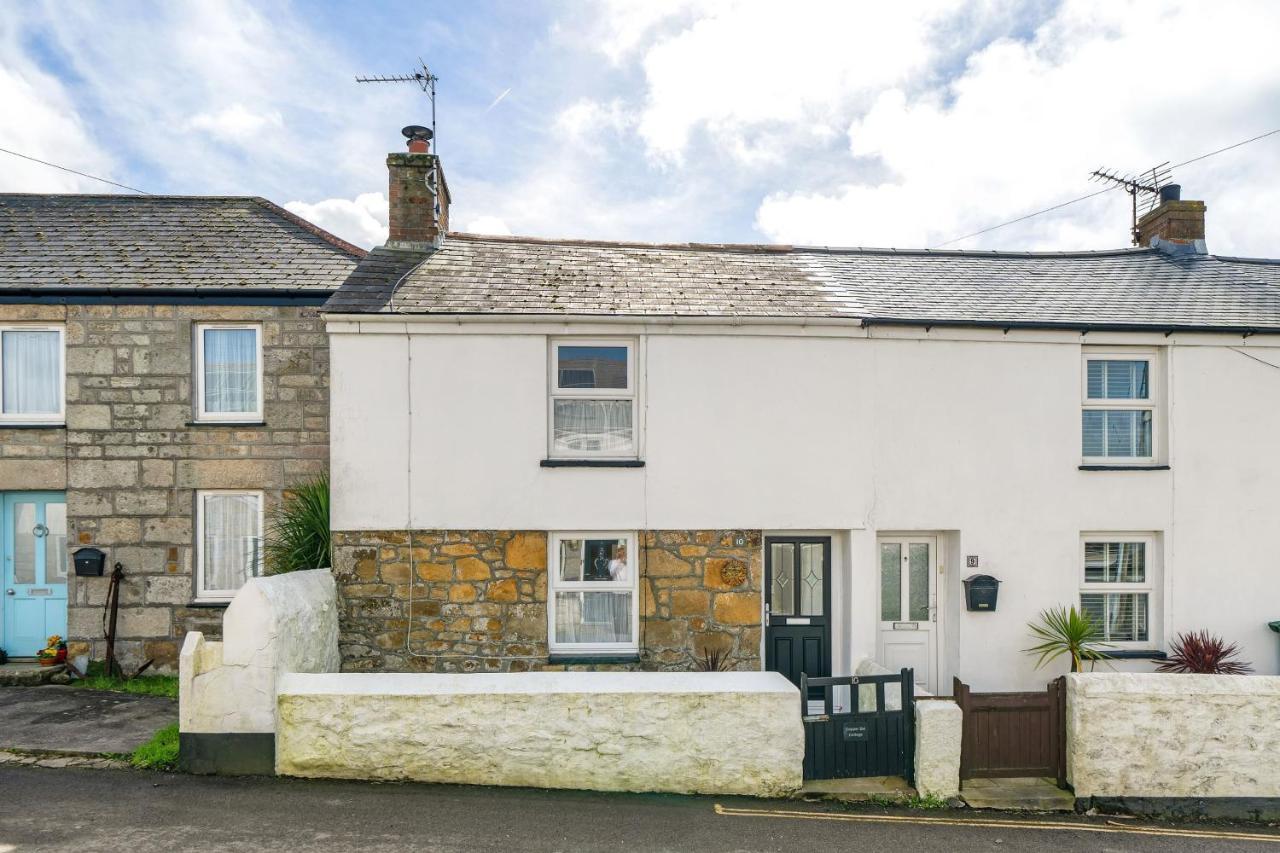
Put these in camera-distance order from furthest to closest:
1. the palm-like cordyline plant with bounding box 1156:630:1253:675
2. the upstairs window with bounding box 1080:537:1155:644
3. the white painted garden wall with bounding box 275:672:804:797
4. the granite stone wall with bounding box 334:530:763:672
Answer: the upstairs window with bounding box 1080:537:1155:644 < the palm-like cordyline plant with bounding box 1156:630:1253:675 < the granite stone wall with bounding box 334:530:763:672 < the white painted garden wall with bounding box 275:672:804:797

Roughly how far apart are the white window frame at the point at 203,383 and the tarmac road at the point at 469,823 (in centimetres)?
450

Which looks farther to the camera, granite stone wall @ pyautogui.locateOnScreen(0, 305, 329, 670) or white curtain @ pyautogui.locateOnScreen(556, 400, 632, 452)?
granite stone wall @ pyautogui.locateOnScreen(0, 305, 329, 670)

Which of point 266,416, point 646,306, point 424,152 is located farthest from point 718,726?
point 424,152

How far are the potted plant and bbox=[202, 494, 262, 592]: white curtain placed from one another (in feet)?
6.26

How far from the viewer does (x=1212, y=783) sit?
6.55 meters

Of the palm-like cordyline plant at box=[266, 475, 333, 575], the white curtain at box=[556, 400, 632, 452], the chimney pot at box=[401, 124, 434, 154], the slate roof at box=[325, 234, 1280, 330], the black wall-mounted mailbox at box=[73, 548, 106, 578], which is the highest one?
the chimney pot at box=[401, 124, 434, 154]

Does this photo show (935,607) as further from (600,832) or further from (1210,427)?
(600,832)

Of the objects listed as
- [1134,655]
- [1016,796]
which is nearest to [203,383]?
[1016,796]

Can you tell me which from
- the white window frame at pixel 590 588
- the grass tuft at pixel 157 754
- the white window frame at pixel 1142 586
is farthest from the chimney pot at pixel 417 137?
the white window frame at pixel 1142 586

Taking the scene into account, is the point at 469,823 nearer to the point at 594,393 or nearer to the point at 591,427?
the point at 591,427

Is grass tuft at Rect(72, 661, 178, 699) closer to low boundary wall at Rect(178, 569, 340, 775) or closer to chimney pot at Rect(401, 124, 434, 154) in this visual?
low boundary wall at Rect(178, 569, 340, 775)

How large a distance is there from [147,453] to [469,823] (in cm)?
691

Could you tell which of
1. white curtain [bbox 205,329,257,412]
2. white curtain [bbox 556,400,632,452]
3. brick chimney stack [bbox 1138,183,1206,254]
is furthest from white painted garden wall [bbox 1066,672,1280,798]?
white curtain [bbox 205,329,257,412]

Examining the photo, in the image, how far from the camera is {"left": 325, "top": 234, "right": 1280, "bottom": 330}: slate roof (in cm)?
881
